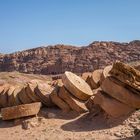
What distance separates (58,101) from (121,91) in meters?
3.10

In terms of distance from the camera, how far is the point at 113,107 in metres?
11.4

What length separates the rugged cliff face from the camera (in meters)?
80.2

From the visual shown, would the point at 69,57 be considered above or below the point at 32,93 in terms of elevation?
below

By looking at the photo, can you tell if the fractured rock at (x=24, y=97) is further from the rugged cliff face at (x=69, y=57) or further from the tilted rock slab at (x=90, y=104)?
the rugged cliff face at (x=69, y=57)

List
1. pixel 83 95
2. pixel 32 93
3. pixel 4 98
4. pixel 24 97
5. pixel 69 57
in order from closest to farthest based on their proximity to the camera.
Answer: pixel 83 95
pixel 32 93
pixel 24 97
pixel 4 98
pixel 69 57

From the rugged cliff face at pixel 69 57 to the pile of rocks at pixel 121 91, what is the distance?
64469 millimetres

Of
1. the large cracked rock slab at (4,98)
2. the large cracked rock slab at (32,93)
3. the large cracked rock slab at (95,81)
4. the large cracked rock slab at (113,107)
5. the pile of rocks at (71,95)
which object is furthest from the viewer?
the large cracked rock slab at (4,98)

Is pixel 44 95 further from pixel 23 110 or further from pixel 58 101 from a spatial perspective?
pixel 23 110

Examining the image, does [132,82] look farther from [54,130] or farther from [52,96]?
[52,96]

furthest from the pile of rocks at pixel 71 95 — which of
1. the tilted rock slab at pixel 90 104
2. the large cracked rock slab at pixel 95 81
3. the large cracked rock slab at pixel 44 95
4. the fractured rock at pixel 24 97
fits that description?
the large cracked rock slab at pixel 95 81

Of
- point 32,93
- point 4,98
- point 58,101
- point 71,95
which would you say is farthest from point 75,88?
point 4,98

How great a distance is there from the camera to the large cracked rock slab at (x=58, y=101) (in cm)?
1325

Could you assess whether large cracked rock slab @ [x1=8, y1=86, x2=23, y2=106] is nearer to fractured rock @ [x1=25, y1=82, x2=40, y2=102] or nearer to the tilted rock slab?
fractured rock @ [x1=25, y1=82, x2=40, y2=102]

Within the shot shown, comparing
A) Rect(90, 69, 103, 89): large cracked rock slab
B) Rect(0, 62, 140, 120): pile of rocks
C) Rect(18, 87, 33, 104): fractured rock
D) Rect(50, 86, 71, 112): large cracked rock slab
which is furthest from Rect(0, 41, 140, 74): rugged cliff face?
Rect(50, 86, 71, 112): large cracked rock slab
